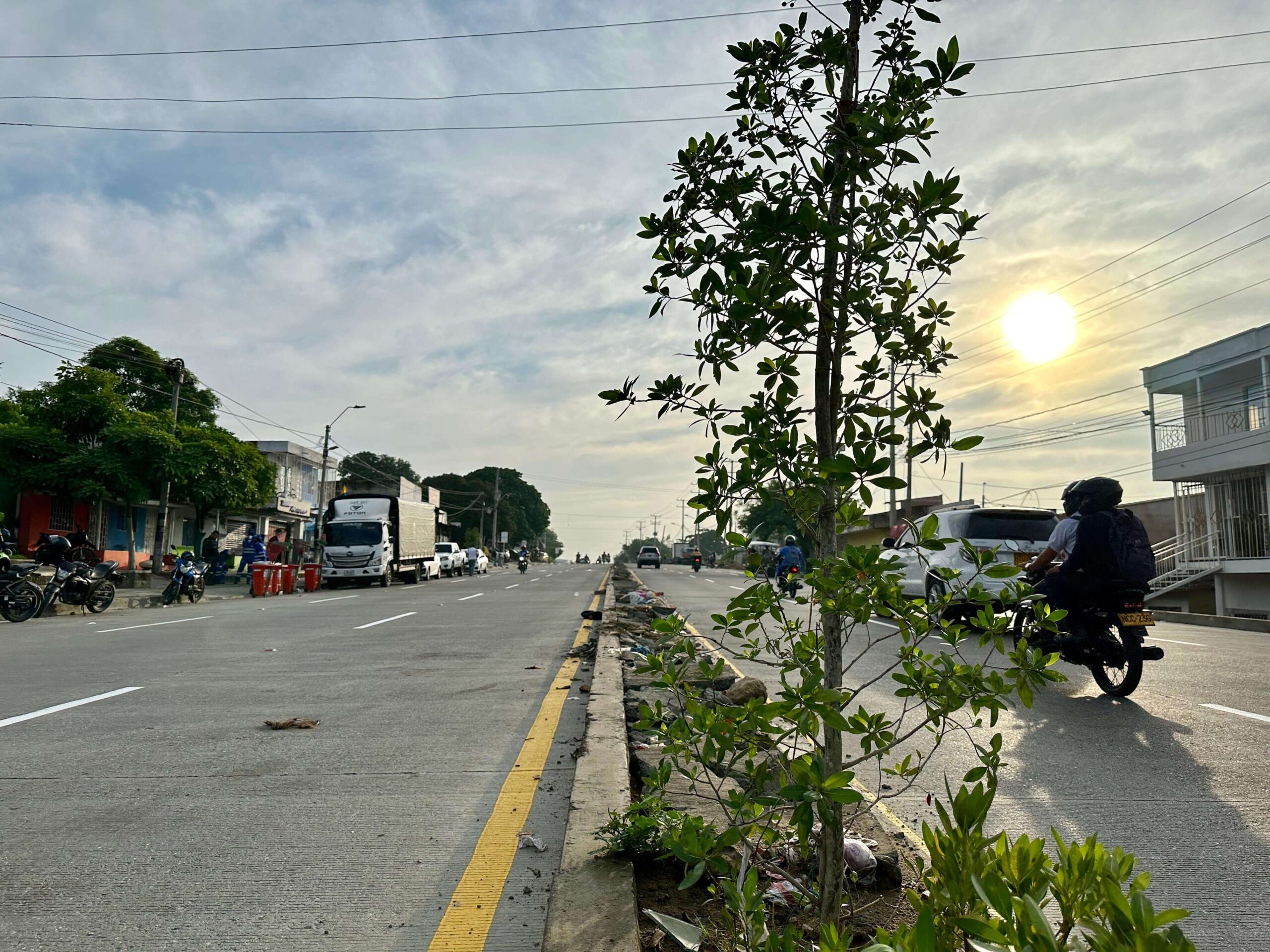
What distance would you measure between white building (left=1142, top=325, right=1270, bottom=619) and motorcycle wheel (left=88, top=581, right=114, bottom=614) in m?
25.4

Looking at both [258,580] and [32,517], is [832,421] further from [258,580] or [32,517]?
[32,517]

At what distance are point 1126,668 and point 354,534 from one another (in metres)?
29.3

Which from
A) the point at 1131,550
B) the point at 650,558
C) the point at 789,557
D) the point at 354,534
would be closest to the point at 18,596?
the point at 789,557

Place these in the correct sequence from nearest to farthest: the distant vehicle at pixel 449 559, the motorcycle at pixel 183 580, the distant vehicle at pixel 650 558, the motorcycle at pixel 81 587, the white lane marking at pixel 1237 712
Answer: the white lane marking at pixel 1237 712 → the motorcycle at pixel 81 587 → the motorcycle at pixel 183 580 → the distant vehicle at pixel 449 559 → the distant vehicle at pixel 650 558

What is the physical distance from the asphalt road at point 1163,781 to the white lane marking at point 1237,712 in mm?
20

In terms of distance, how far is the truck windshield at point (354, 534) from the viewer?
33.3 meters

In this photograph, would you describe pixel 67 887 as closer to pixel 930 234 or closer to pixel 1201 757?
pixel 930 234

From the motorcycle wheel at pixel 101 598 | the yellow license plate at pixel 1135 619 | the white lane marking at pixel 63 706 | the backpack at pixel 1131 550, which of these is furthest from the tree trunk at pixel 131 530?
the yellow license plate at pixel 1135 619

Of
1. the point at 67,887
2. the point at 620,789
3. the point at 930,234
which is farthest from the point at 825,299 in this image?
the point at 67,887

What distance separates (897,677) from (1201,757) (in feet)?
14.7

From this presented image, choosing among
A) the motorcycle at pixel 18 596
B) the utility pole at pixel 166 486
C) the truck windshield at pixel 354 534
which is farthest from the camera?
the truck windshield at pixel 354 534

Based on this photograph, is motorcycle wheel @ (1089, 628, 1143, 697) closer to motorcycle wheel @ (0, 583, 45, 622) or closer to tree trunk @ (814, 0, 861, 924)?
tree trunk @ (814, 0, 861, 924)

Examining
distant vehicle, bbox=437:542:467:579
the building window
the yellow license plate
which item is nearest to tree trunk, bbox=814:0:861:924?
the yellow license plate

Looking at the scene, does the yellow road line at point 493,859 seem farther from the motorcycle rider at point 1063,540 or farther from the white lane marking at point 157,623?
the white lane marking at point 157,623
